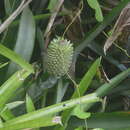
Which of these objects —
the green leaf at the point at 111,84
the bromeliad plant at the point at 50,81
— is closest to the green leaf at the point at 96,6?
the bromeliad plant at the point at 50,81

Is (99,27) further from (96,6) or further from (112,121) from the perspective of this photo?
(112,121)

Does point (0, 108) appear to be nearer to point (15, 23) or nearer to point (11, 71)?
point (11, 71)

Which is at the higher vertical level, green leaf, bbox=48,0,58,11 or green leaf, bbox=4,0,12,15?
green leaf, bbox=4,0,12,15

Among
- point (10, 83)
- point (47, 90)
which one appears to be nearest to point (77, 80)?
point (47, 90)

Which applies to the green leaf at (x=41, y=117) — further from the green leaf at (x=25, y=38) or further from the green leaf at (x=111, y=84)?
the green leaf at (x=25, y=38)

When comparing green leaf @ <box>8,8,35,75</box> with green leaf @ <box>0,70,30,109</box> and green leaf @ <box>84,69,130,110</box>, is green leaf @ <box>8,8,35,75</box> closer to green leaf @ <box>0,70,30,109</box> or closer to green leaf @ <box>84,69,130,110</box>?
green leaf @ <box>0,70,30,109</box>

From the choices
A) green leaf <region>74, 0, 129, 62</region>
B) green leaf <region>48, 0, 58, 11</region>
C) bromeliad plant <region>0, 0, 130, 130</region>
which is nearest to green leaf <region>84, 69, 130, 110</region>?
bromeliad plant <region>0, 0, 130, 130</region>

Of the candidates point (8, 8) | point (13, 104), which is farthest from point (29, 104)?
point (8, 8)
